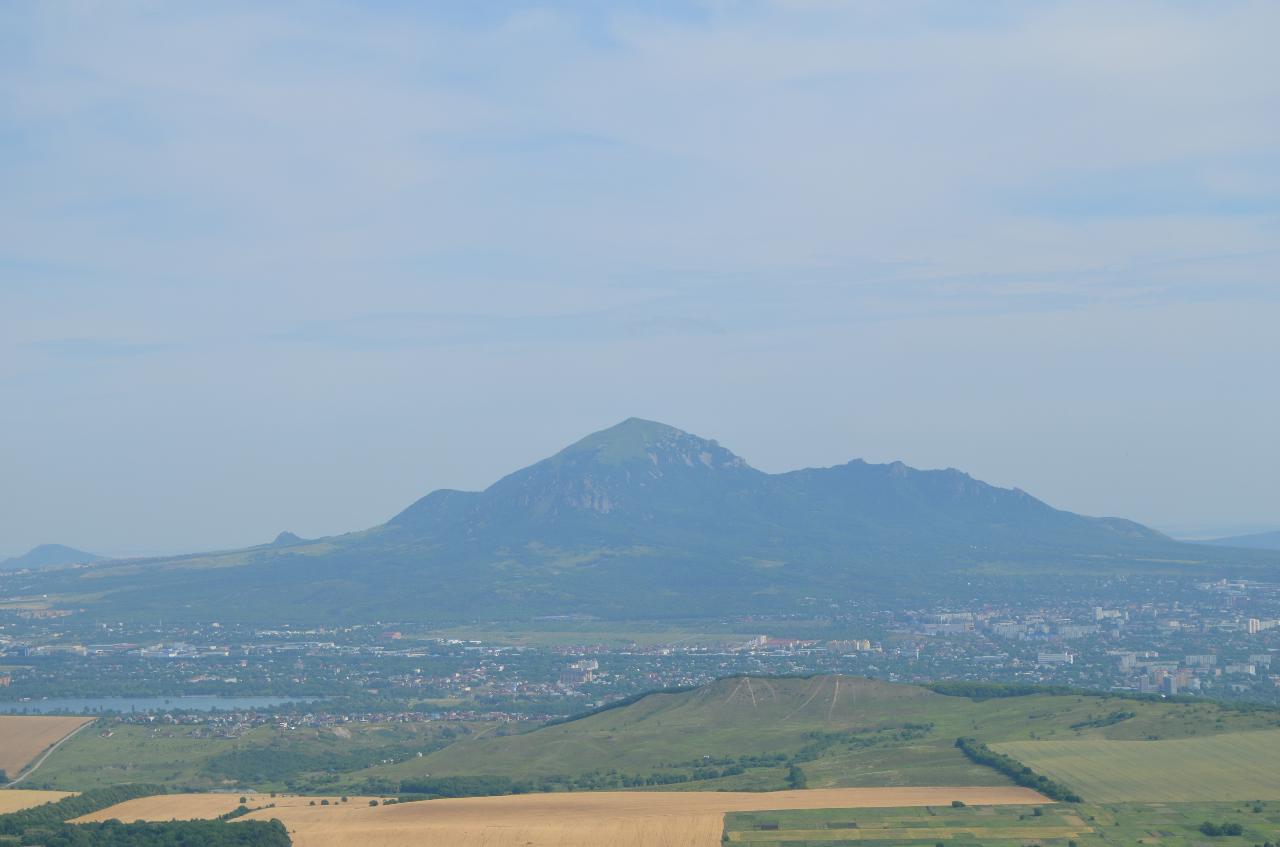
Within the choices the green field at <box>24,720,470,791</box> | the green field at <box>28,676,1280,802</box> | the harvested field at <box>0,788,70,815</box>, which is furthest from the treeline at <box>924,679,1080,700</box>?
the harvested field at <box>0,788,70,815</box>

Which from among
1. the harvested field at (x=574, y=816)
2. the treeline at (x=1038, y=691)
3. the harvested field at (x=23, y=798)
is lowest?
the harvested field at (x=574, y=816)

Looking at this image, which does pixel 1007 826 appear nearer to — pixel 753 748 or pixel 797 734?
pixel 753 748

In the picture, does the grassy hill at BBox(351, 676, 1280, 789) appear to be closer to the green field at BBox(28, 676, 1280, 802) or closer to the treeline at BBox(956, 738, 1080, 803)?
the green field at BBox(28, 676, 1280, 802)

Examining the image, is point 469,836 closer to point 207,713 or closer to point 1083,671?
point 207,713

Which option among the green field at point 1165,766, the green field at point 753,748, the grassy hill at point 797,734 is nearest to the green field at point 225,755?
the green field at point 753,748

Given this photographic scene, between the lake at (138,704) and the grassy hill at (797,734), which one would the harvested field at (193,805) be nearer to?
the grassy hill at (797,734)

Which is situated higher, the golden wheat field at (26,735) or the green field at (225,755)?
the golden wheat field at (26,735)
